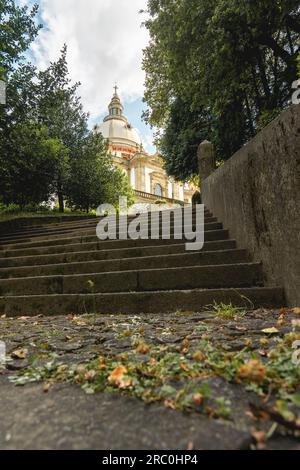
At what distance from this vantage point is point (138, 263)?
423cm

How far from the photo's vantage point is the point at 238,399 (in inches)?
44.1

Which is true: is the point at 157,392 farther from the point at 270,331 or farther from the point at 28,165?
the point at 28,165

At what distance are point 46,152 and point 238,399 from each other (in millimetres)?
12524

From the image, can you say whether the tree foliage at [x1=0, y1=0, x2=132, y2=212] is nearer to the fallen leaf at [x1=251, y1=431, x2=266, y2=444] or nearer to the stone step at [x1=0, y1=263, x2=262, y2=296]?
the stone step at [x1=0, y1=263, x2=262, y2=296]

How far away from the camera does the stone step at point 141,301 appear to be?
2973 millimetres

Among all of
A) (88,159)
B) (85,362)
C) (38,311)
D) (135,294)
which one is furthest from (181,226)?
(88,159)

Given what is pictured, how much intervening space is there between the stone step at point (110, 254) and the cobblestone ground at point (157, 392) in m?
2.35

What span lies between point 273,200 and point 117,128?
57274 millimetres

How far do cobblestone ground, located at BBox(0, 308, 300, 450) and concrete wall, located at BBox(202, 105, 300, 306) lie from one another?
2.69ft

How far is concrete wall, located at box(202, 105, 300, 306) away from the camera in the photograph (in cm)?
255

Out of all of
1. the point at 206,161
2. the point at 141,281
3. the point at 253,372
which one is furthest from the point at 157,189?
the point at 253,372

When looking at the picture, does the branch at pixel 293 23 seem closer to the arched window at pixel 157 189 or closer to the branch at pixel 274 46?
the branch at pixel 274 46

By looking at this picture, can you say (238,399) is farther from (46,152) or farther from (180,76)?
(46,152)

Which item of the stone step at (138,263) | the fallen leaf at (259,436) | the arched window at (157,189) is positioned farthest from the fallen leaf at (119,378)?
the arched window at (157,189)
